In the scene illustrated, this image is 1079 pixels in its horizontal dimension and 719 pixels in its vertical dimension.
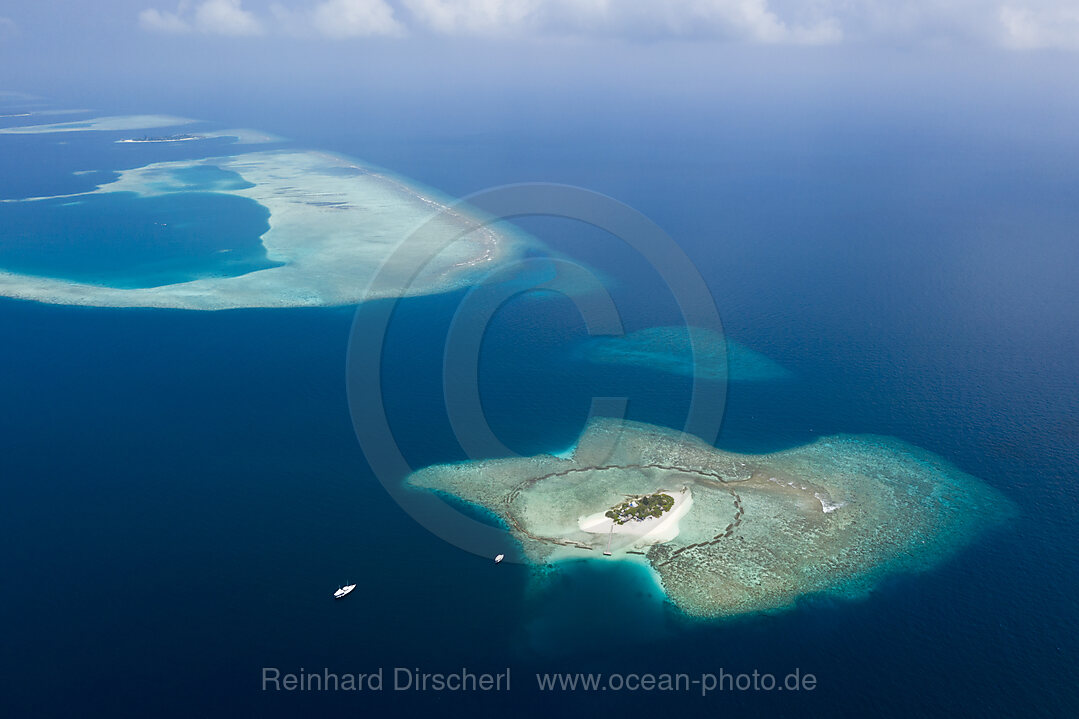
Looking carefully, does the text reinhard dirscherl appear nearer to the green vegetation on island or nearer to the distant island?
the distant island

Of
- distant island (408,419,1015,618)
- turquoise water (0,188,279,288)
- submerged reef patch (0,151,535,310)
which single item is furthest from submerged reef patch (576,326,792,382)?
turquoise water (0,188,279,288)

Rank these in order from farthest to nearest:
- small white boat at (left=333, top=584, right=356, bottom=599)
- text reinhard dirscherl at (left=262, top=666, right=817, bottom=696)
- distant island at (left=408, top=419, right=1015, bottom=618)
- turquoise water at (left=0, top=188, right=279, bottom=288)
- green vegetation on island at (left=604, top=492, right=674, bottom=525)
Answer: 1. turquoise water at (left=0, top=188, right=279, bottom=288)
2. green vegetation on island at (left=604, top=492, right=674, bottom=525)
3. distant island at (left=408, top=419, right=1015, bottom=618)
4. small white boat at (left=333, top=584, right=356, bottom=599)
5. text reinhard dirscherl at (left=262, top=666, right=817, bottom=696)

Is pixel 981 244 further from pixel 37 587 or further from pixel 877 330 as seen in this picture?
pixel 37 587

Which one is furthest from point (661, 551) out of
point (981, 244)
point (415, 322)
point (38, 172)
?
point (38, 172)

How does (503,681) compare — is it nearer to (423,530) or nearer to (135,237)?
(423,530)

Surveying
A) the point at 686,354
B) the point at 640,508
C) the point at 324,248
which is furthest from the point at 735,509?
the point at 324,248

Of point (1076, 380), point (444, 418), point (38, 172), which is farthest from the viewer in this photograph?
point (38, 172)

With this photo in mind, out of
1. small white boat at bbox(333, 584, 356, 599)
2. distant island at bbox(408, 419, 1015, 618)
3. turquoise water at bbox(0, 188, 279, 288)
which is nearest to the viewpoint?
small white boat at bbox(333, 584, 356, 599)
